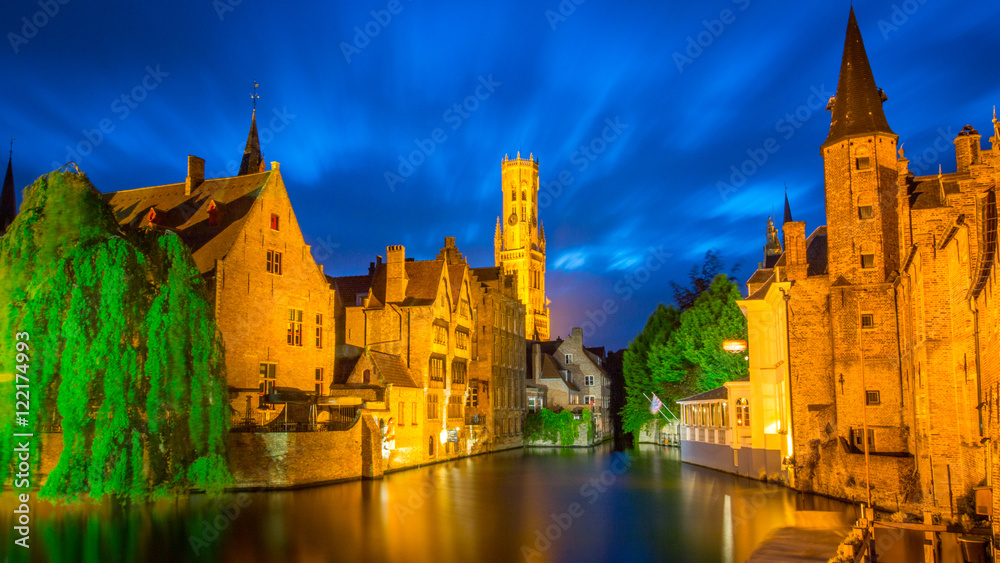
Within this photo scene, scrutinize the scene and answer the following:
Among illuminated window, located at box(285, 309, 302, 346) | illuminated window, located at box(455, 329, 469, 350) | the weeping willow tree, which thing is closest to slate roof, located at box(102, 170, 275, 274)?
illuminated window, located at box(285, 309, 302, 346)

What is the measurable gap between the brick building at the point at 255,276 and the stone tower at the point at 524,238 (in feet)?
346

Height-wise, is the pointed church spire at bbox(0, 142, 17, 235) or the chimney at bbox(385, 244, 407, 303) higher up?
the pointed church spire at bbox(0, 142, 17, 235)

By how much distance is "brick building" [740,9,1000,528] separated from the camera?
24766 mm

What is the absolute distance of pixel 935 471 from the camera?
83.0 feet

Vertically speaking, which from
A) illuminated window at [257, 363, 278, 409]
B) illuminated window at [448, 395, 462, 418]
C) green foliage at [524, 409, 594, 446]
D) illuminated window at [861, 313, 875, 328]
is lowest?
green foliage at [524, 409, 594, 446]

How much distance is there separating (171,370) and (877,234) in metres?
27.7

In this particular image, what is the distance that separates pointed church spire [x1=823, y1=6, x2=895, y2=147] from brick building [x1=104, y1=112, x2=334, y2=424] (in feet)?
88.9

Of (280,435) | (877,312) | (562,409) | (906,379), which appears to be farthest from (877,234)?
(562,409)

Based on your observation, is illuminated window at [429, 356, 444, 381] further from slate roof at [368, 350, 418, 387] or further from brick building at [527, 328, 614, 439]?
brick building at [527, 328, 614, 439]

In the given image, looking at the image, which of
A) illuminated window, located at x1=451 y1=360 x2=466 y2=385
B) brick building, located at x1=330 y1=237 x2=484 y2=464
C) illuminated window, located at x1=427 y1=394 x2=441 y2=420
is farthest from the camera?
illuminated window, located at x1=451 y1=360 x2=466 y2=385

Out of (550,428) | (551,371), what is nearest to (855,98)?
(550,428)

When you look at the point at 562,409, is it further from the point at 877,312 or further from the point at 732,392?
the point at 877,312

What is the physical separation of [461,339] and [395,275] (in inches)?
343

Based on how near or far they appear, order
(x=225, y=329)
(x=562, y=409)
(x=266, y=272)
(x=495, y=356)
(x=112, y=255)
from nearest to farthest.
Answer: (x=112, y=255) < (x=225, y=329) < (x=266, y=272) < (x=495, y=356) < (x=562, y=409)
